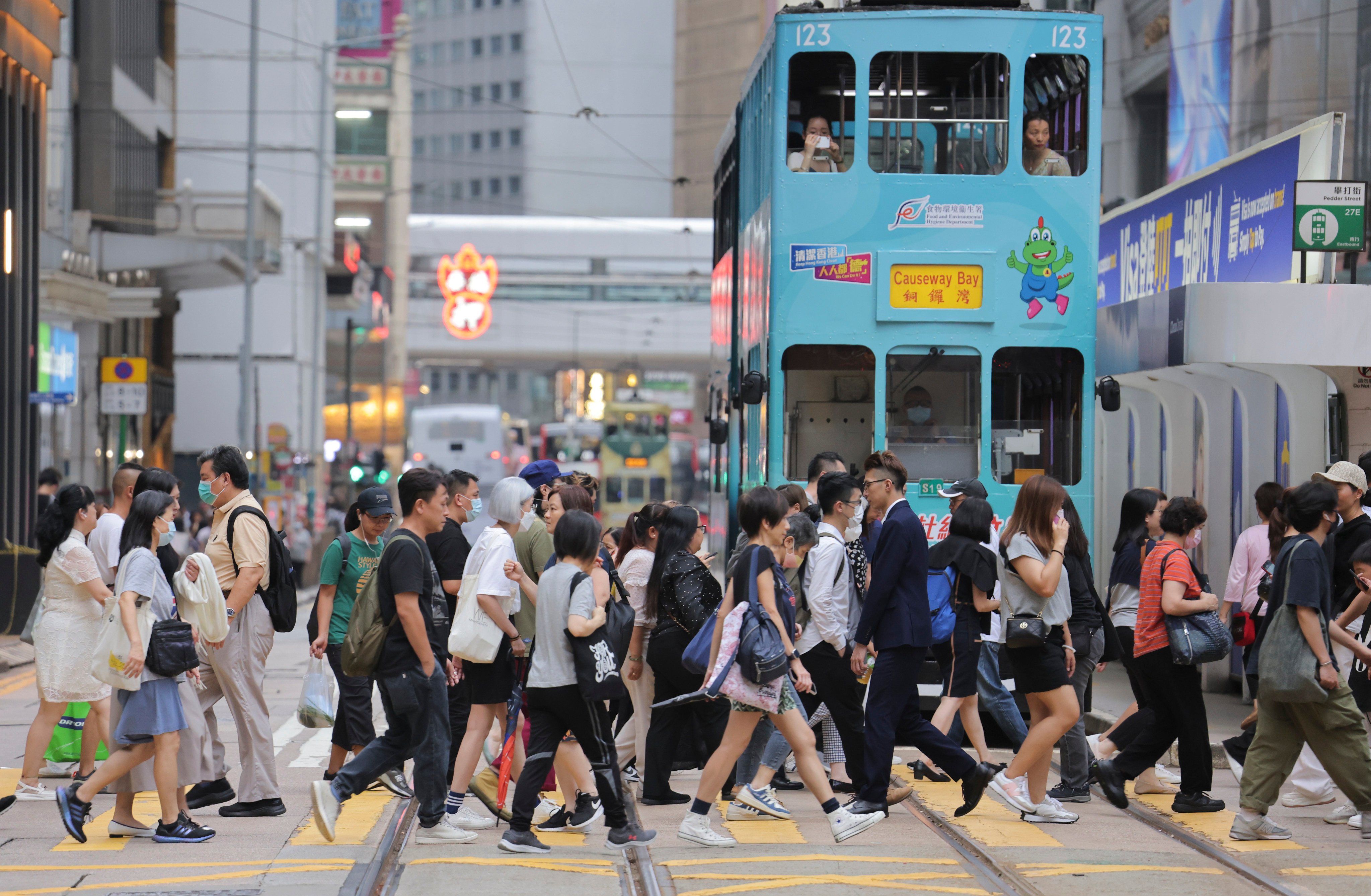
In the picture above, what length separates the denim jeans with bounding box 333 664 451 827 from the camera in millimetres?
7707

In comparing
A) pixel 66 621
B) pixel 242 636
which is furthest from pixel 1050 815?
pixel 66 621

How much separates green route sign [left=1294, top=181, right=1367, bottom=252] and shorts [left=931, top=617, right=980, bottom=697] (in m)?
5.28

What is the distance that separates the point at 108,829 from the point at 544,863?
2.24 metres

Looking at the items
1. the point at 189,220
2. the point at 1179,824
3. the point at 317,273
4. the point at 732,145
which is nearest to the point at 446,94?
the point at 317,273

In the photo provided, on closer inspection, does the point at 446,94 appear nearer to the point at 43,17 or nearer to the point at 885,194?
the point at 43,17

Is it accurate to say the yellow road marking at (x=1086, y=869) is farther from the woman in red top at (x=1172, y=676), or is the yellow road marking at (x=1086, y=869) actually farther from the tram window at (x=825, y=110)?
the tram window at (x=825, y=110)

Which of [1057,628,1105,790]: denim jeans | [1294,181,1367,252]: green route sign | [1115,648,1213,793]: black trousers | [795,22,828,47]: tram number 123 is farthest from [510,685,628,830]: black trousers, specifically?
[1294,181,1367,252]: green route sign

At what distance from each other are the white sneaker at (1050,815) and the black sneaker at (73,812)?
4441 millimetres

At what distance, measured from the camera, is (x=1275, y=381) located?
1309cm

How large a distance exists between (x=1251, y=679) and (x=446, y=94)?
124 metres

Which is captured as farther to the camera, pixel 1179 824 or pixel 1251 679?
pixel 1251 679

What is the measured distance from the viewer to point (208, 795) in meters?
8.84

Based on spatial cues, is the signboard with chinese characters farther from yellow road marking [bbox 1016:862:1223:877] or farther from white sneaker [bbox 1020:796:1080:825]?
yellow road marking [bbox 1016:862:1223:877]

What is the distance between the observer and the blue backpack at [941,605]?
957cm
